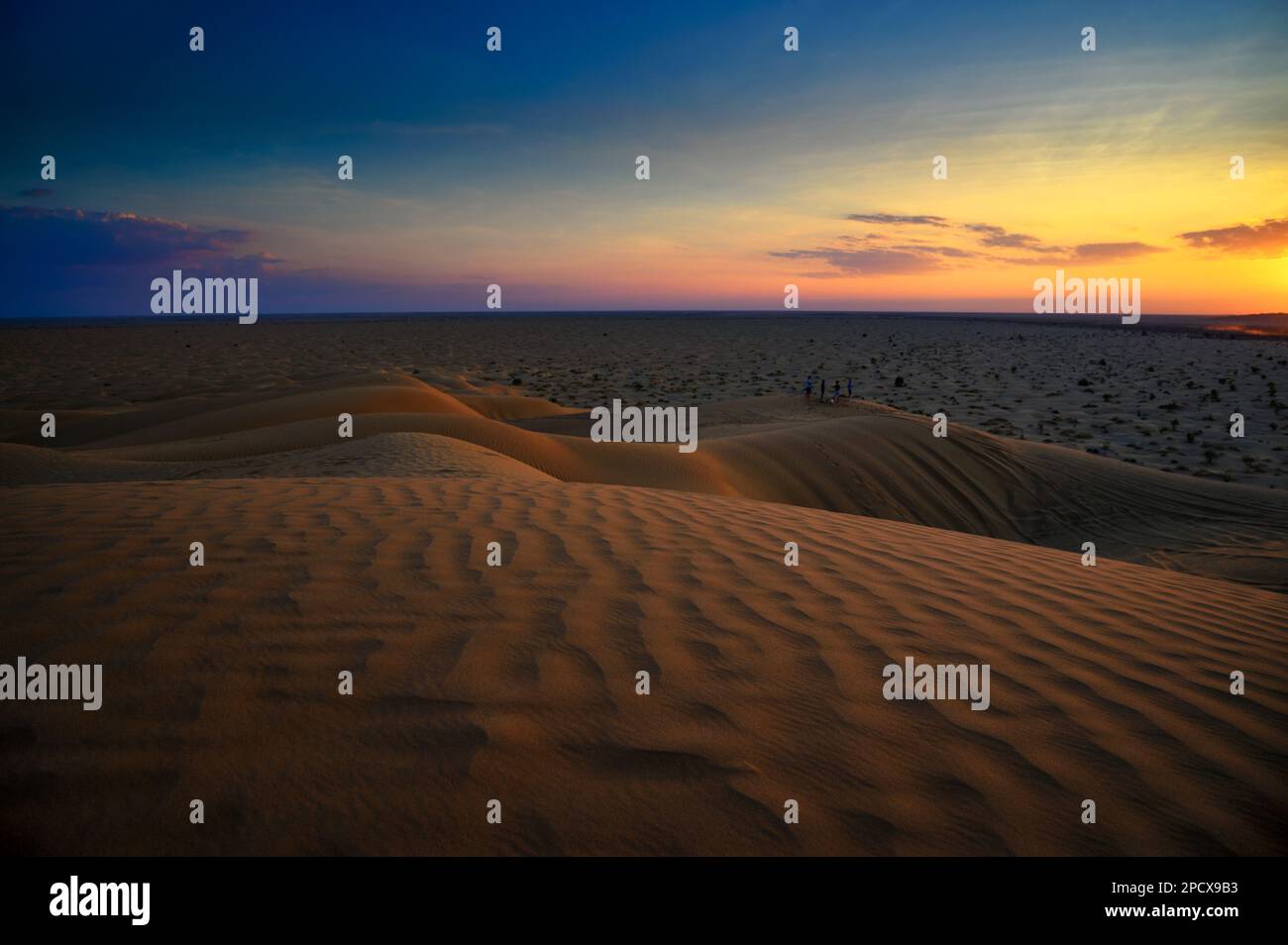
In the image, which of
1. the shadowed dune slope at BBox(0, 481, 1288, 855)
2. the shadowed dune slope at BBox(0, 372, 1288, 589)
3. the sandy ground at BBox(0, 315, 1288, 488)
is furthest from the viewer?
the sandy ground at BBox(0, 315, 1288, 488)

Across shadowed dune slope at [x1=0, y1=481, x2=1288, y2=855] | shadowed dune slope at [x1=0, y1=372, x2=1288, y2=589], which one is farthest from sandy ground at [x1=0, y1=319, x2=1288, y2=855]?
shadowed dune slope at [x1=0, y1=372, x2=1288, y2=589]

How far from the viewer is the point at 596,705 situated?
245 cm

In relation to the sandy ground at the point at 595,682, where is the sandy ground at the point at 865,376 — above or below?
above

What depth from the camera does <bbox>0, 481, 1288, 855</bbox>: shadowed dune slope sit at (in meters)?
1.93

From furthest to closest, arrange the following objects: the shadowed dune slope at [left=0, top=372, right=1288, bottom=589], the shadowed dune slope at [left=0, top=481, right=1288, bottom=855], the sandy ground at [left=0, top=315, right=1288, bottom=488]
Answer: the sandy ground at [left=0, top=315, right=1288, bottom=488]
the shadowed dune slope at [left=0, top=372, right=1288, bottom=589]
the shadowed dune slope at [left=0, top=481, right=1288, bottom=855]

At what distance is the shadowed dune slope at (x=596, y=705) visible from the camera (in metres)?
1.93

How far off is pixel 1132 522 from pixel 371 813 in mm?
10537

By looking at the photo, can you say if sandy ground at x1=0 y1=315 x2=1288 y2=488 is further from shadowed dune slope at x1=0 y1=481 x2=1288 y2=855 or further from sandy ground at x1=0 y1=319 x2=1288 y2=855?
shadowed dune slope at x1=0 y1=481 x2=1288 y2=855

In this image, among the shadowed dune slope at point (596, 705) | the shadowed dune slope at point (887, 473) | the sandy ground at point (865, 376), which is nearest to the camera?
the shadowed dune slope at point (596, 705)

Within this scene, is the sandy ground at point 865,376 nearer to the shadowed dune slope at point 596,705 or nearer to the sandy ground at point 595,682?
the sandy ground at point 595,682

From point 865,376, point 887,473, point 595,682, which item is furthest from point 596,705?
point 865,376

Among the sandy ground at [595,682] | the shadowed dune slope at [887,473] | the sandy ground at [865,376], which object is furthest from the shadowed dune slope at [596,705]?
the sandy ground at [865,376]

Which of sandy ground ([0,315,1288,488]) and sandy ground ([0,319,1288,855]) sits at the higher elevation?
sandy ground ([0,315,1288,488])

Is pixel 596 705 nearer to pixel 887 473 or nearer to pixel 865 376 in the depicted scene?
pixel 887 473
